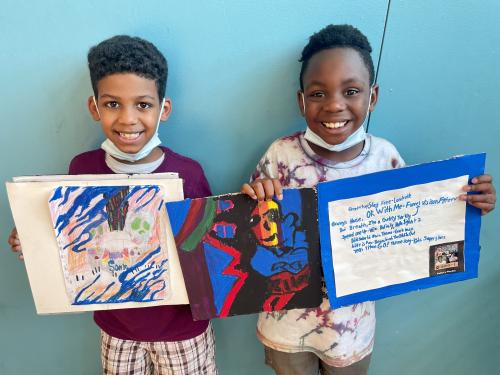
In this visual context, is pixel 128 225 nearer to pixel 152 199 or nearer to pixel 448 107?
pixel 152 199

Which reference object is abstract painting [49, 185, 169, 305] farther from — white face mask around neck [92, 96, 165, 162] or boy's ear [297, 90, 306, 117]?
boy's ear [297, 90, 306, 117]

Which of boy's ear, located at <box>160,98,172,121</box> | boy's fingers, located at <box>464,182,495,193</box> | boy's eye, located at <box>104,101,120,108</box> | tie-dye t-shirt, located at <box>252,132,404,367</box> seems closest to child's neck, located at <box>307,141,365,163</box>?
tie-dye t-shirt, located at <box>252,132,404,367</box>

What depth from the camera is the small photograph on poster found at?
0.96 m

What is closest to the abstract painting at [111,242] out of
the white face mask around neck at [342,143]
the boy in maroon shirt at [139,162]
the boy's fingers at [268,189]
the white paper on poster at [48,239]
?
the white paper on poster at [48,239]

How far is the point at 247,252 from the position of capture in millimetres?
895

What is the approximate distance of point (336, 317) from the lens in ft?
3.23

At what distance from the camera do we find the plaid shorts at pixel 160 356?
1.04 metres

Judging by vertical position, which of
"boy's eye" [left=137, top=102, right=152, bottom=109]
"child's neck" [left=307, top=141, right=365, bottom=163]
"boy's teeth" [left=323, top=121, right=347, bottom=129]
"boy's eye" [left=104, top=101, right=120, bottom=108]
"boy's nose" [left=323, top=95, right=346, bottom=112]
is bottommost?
"child's neck" [left=307, top=141, right=365, bottom=163]

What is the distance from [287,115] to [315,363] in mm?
696

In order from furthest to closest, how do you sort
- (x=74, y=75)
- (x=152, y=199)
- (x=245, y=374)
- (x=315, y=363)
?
(x=245, y=374), (x=315, y=363), (x=74, y=75), (x=152, y=199)

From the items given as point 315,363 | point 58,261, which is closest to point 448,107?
point 315,363

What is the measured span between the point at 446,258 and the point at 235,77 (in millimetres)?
705

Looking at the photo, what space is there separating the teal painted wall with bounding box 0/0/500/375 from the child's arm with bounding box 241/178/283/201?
0.87 feet

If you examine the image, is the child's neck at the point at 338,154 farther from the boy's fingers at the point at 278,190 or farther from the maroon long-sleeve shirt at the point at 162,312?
the maroon long-sleeve shirt at the point at 162,312
